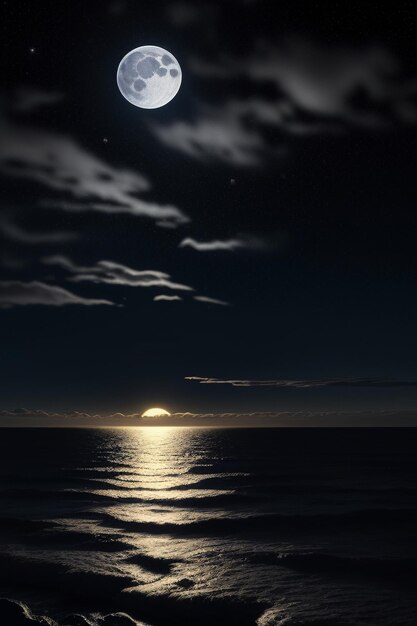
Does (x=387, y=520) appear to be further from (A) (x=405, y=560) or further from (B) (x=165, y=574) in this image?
(B) (x=165, y=574)

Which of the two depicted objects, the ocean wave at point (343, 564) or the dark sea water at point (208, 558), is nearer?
the dark sea water at point (208, 558)

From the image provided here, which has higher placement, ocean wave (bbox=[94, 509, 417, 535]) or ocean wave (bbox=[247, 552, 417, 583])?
ocean wave (bbox=[247, 552, 417, 583])

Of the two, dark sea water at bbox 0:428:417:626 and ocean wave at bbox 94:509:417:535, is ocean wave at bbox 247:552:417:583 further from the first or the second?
ocean wave at bbox 94:509:417:535

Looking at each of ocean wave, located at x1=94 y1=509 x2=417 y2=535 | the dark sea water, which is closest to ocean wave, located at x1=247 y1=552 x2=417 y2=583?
the dark sea water

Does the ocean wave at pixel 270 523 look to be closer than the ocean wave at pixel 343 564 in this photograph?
No

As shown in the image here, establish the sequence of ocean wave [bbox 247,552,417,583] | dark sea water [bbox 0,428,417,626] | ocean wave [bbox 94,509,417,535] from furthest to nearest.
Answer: ocean wave [bbox 94,509,417,535] → ocean wave [bbox 247,552,417,583] → dark sea water [bbox 0,428,417,626]

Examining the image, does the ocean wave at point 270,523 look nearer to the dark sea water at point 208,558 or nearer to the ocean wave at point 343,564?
the dark sea water at point 208,558

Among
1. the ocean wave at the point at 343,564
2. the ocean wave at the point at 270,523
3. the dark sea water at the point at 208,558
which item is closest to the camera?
the dark sea water at the point at 208,558

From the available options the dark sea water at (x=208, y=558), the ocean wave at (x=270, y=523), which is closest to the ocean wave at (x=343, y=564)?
the dark sea water at (x=208, y=558)

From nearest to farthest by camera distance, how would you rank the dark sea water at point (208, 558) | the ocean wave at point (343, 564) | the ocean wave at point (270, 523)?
the dark sea water at point (208, 558), the ocean wave at point (343, 564), the ocean wave at point (270, 523)

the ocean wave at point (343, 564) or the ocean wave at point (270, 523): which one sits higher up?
the ocean wave at point (343, 564)

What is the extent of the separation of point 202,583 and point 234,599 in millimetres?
1857

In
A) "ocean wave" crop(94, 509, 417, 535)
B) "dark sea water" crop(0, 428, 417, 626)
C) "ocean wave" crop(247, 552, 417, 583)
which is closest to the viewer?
"dark sea water" crop(0, 428, 417, 626)

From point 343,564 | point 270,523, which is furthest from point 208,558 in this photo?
point 270,523
